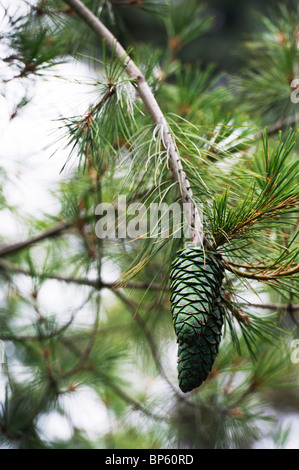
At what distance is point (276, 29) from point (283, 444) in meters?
1.07

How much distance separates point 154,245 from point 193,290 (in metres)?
0.19

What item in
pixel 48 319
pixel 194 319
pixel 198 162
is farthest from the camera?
pixel 48 319

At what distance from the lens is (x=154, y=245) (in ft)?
2.13

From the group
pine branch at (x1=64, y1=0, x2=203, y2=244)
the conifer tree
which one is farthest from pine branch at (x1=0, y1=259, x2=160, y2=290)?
pine branch at (x1=64, y1=0, x2=203, y2=244)

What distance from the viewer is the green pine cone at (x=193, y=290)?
1.49 feet

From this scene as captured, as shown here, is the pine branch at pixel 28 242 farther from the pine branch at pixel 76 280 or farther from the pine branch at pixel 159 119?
the pine branch at pixel 159 119

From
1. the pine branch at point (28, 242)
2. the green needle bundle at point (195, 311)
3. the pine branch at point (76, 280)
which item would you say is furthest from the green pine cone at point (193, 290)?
the pine branch at point (28, 242)

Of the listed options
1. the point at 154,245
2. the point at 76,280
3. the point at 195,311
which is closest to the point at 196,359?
the point at 195,311

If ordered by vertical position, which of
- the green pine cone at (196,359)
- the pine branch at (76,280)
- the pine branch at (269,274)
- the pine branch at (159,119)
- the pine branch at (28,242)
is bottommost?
the green pine cone at (196,359)

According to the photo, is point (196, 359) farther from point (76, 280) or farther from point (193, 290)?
point (76, 280)

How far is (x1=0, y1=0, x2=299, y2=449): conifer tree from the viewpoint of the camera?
519 millimetres

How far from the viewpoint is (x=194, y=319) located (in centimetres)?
45

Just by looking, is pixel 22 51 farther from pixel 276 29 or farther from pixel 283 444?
pixel 283 444
